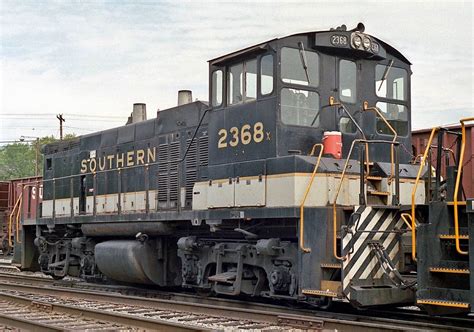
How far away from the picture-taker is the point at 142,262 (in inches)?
473

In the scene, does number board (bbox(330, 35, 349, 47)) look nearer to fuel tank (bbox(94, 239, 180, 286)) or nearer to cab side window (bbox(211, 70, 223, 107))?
cab side window (bbox(211, 70, 223, 107))

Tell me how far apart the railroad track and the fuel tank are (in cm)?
34

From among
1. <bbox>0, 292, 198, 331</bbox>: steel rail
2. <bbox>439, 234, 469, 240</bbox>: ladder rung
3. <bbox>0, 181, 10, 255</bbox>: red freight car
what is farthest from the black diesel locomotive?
<bbox>0, 181, 10, 255</bbox>: red freight car

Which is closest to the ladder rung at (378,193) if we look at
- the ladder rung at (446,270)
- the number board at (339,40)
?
the ladder rung at (446,270)

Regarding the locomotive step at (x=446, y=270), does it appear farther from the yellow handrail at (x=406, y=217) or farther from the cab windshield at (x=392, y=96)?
the cab windshield at (x=392, y=96)

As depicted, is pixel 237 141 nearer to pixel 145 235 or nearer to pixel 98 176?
pixel 145 235

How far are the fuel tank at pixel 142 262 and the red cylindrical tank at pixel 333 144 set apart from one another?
4289 millimetres

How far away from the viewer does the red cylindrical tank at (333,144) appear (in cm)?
947

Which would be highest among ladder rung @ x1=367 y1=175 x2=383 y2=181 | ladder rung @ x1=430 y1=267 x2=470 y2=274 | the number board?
the number board

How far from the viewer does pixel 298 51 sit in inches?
378

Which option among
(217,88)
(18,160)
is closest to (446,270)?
(217,88)

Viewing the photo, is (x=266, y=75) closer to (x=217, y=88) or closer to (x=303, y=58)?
(x=303, y=58)

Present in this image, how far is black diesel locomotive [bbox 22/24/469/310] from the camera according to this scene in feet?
28.6

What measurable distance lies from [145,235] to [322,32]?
5.03 meters
